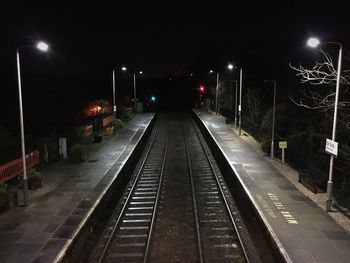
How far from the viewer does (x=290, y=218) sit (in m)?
15.2

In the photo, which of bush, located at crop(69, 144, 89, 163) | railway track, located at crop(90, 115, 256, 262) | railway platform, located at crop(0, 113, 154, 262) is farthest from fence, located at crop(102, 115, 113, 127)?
railway platform, located at crop(0, 113, 154, 262)

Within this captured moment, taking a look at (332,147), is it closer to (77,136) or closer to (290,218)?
(290,218)

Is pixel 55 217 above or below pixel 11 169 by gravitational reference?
below

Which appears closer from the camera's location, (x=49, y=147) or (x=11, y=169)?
(x=11, y=169)

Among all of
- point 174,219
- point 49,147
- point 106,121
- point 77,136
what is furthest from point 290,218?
point 106,121

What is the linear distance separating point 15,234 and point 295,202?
1100 centimetres

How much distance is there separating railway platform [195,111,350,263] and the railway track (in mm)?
1179

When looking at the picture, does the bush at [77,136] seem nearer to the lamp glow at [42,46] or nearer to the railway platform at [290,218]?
the railway platform at [290,218]

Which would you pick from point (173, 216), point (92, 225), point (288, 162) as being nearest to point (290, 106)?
point (288, 162)

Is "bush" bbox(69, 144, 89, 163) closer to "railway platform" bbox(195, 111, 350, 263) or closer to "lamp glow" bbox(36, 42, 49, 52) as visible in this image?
"railway platform" bbox(195, 111, 350, 263)

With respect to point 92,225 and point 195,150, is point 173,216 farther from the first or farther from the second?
point 195,150

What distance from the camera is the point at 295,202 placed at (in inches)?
683

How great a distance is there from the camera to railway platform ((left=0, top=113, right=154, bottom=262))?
12117 mm

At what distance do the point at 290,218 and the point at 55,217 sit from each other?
865 cm
